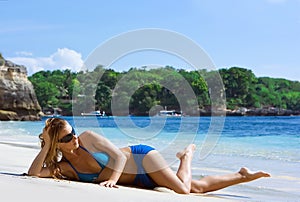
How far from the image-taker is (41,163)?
15.5ft

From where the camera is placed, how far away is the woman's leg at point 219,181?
17.0 ft

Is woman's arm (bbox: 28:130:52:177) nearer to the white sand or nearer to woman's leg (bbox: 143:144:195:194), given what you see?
the white sand

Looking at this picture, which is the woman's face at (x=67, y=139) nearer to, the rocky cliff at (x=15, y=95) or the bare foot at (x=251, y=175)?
the bare foot at (x=251, y=175)

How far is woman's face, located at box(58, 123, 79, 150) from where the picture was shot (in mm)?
4625

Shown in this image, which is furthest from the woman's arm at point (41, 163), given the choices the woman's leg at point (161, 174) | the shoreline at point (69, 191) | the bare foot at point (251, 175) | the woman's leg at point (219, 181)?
the bare foot at point (251, 175)

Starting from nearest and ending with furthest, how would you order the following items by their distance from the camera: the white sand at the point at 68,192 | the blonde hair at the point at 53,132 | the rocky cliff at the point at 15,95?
the white sand at the point at 68,192 < the blonde hair at the point at 53,132 < the rocky cliff at the point at 15,95

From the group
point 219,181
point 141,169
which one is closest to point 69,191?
point 141,169

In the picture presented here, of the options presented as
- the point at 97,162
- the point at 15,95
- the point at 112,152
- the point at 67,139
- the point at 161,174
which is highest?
the point at 15,95

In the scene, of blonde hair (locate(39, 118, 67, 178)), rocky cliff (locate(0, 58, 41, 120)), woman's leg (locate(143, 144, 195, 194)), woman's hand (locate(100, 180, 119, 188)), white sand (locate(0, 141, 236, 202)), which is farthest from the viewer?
rocky cliff (locate(0, 58, 41, 120))

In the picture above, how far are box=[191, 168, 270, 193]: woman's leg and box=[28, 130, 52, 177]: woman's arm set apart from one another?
157 cm

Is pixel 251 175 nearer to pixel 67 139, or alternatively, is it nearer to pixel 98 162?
pixel 98 162

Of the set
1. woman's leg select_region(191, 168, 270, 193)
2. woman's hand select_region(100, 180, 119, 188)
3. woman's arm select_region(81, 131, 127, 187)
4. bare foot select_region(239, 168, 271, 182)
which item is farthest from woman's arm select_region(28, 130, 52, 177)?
bare foot select_region(239, 168, 271, 182)

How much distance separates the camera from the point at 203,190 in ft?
17.0

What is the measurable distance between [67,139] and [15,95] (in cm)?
4920
